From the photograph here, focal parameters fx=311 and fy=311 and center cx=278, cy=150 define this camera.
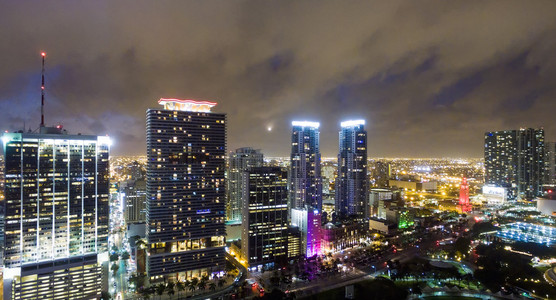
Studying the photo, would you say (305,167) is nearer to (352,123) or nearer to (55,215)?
(352,123)

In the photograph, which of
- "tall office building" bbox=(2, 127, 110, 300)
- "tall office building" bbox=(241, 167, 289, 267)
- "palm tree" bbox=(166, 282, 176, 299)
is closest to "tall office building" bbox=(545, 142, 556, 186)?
"tall office building" bbox=(241, 167, 289, 267)

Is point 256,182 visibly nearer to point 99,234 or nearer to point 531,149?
point 99,234

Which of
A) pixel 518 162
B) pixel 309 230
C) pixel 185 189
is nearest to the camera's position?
pixel 185 189

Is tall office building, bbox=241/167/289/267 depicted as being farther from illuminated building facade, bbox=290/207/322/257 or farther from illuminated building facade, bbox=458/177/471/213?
illuminated building facade, bbox=458/177/471/213

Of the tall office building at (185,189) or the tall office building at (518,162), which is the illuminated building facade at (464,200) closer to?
the tall office building at (518,162)

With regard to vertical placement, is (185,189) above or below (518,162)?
below

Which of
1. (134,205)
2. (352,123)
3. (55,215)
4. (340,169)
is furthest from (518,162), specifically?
(55,215)
